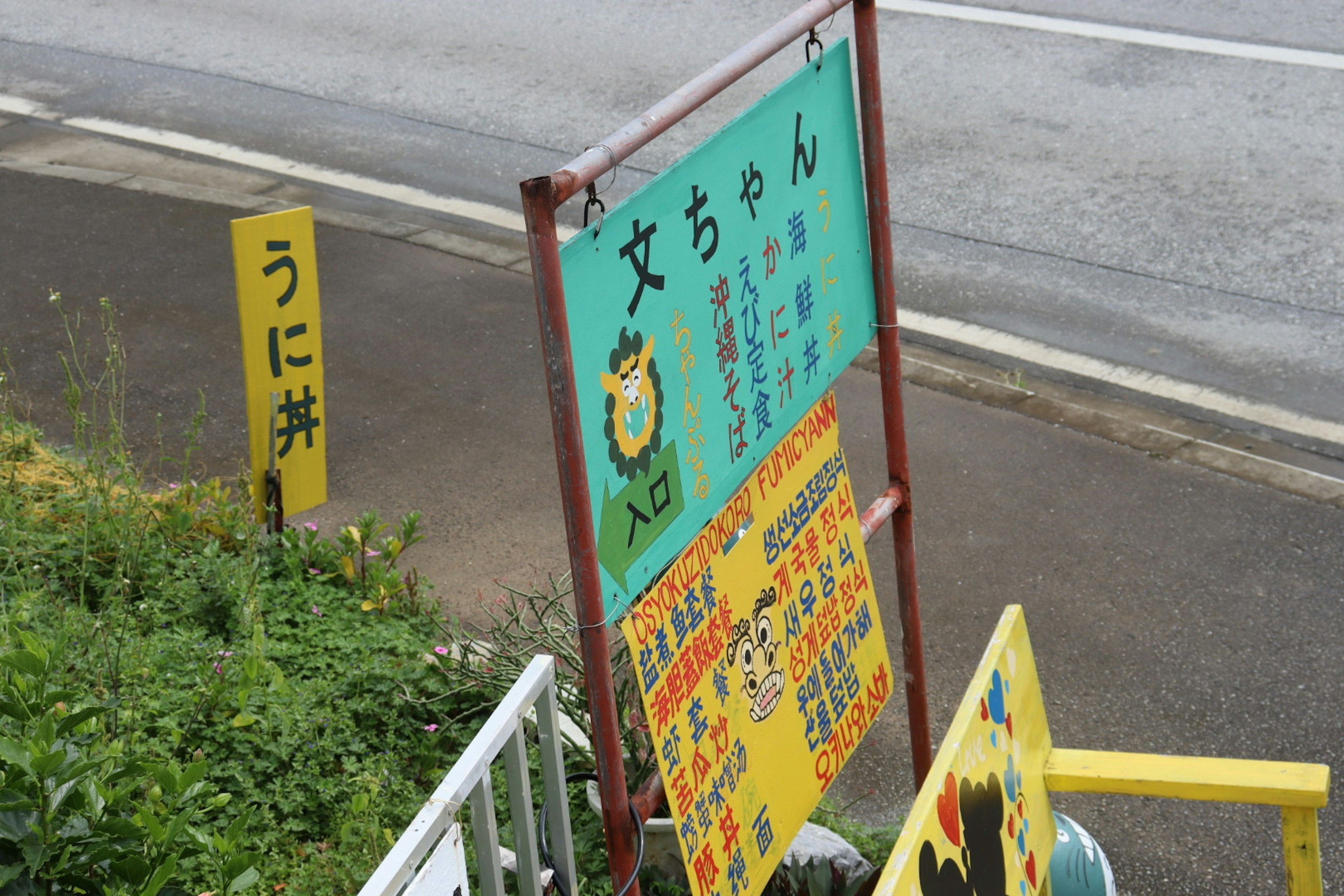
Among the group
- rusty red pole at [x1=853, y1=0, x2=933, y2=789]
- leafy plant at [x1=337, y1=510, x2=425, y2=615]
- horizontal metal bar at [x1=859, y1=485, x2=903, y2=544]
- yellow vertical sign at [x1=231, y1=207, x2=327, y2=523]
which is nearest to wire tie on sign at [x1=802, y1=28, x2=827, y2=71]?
rusty red pole at [x1=853, y1=0, x2=933, y2=789]

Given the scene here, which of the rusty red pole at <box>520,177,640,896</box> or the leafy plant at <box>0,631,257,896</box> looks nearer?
the rusty red pole at <box>520,177,640,896</box>

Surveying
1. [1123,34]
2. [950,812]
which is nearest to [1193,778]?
[950,812]

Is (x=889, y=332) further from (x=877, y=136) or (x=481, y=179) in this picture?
(x=481, y=179)

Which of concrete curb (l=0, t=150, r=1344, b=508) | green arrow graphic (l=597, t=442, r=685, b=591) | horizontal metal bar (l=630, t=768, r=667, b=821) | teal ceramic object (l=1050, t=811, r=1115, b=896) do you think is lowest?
teal ceramic object (l=1050, t=811, r=1115, b=896)

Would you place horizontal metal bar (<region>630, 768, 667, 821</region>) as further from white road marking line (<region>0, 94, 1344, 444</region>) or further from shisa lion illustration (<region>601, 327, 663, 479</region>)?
white road marking line (<region>0, 94, 1344, 444</region>)

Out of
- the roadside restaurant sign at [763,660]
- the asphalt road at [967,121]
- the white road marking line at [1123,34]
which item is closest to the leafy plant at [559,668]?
the roadside restaurant sign at [763,660]

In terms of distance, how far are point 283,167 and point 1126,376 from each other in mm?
5072

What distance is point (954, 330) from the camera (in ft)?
20.6

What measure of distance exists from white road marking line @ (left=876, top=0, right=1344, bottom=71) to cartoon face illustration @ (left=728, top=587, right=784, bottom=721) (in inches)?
308

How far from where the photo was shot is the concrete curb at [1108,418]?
16.9 feet

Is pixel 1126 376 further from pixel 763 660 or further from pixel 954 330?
pixel 763 660

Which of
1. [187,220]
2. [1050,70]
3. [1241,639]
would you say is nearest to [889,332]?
[1241,639]

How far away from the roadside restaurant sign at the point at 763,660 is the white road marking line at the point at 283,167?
14.2ft

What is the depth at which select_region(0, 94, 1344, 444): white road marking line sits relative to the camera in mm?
5562
